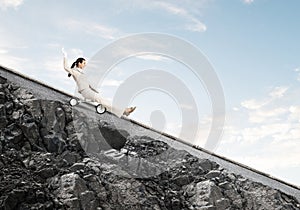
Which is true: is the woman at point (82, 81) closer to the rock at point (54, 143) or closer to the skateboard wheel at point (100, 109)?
the skateboard wheel at point (100, 109)

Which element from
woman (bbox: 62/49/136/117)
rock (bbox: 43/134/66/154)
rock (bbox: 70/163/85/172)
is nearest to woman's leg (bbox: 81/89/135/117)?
woman (bbox: 62/49/136/117)

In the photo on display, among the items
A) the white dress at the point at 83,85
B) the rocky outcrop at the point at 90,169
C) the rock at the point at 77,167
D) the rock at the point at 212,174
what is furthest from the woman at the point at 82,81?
the rock at the point at 212,174

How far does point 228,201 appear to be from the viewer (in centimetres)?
781

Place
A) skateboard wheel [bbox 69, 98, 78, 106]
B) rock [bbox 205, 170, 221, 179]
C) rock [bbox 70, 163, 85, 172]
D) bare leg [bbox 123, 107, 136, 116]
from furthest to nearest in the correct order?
bare leg [bbox 123, 107, 136, 116] → rock [bbox 205, 170, 221, 179] → skateboard wheel [bbox 69, 98, 78, 106] → rock [bbox 70, 163, 85, 172]

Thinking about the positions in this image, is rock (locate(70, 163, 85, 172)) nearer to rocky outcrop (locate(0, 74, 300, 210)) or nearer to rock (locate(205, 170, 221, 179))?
rocky outcrop (locate(0, 74, 300, 210))

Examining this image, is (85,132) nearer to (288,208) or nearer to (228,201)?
(228,201)

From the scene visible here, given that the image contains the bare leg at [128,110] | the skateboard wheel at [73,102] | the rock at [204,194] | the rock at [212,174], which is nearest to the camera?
the rock at [204,194]

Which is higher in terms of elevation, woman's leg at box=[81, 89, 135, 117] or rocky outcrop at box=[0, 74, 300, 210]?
woman's leg at box=[81, 89, 135, 117]

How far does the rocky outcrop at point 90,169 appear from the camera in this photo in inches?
230

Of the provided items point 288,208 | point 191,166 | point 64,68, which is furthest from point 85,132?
point 288,208

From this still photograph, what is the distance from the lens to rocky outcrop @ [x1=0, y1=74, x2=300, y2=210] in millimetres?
5844

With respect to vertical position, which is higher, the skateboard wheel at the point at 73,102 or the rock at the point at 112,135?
the skateboard wheel at the point at 73,102

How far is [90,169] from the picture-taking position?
256 inches

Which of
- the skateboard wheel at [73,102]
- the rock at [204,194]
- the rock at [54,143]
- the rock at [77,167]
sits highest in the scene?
the skateboard wheel at [73,102]
